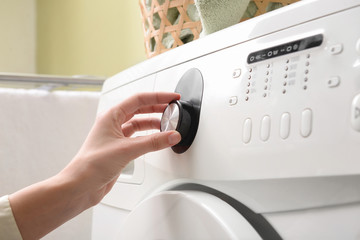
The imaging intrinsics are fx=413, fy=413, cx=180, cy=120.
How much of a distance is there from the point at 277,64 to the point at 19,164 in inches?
34.3

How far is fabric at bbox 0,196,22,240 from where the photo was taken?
0.49 meters

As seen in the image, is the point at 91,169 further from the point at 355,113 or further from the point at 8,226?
the point at 355,113

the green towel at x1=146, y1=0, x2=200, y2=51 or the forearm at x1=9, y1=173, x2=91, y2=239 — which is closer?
the forearm at x1=9, y1=173, x2=91, y2=239

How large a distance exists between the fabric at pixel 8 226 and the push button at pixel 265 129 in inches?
12.7

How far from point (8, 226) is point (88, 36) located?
4.39 feet

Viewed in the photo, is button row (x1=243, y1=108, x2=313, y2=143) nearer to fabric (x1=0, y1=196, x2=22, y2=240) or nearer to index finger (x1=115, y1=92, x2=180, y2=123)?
index finger (x1=115, y1=92, x2=180, y2=123)

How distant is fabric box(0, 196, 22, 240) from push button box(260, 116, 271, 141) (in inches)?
12.7

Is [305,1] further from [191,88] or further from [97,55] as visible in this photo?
[97,55]

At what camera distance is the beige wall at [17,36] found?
93.0 inches

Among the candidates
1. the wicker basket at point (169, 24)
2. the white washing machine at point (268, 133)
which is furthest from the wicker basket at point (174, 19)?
the white washing machine at point (268, 133)

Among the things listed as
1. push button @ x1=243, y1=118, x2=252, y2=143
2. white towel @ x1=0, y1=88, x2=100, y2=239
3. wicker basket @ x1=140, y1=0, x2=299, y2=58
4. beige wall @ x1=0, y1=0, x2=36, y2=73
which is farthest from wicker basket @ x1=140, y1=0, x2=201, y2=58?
beige wall @ x1=0, y1=0, x2=36, y2=73

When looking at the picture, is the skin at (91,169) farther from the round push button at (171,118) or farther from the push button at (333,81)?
the push button at (333,81)

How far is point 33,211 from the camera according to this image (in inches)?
19.3

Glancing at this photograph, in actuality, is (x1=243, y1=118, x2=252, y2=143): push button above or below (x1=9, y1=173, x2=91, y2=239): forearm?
above
